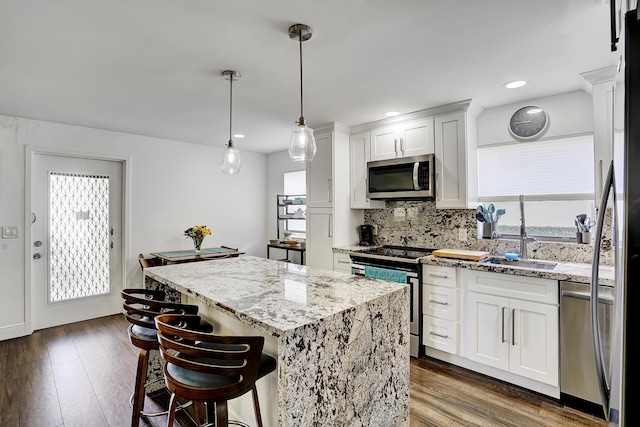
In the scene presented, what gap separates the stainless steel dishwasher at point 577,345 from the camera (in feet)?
7.03

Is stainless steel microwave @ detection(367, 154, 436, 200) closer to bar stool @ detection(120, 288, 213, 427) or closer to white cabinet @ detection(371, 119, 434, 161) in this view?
white cabinet @ detection(371, 119, 434, 161)

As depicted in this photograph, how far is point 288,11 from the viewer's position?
1643 millimetres

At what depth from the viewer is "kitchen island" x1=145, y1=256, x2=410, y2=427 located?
1181 millimetres

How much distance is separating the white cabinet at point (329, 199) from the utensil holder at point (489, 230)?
147 centimetres

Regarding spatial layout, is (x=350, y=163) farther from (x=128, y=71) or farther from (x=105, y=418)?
(x=105, y=418)

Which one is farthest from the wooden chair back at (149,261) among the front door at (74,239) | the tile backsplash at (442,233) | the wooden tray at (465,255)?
the wooden tray at (465,255)

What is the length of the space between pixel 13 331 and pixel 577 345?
5.27 m

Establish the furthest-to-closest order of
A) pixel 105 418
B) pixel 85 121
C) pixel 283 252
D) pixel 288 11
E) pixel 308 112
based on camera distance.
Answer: pixel 283 252
pixel 85 121
pixel 308 112
pixel 105 418
pixel 288 11

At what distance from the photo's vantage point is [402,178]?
11.0 ft

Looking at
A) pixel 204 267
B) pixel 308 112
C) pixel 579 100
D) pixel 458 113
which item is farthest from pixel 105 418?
pixel 579 100

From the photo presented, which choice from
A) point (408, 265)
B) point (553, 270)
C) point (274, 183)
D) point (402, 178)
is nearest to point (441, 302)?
point (408, 265)

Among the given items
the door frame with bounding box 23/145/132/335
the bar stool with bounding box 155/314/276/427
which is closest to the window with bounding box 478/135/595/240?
the bar stool with bounding box 155/314/276/427

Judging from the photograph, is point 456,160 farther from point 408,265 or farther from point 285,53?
point 285,53

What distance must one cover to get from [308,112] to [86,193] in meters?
3.03
